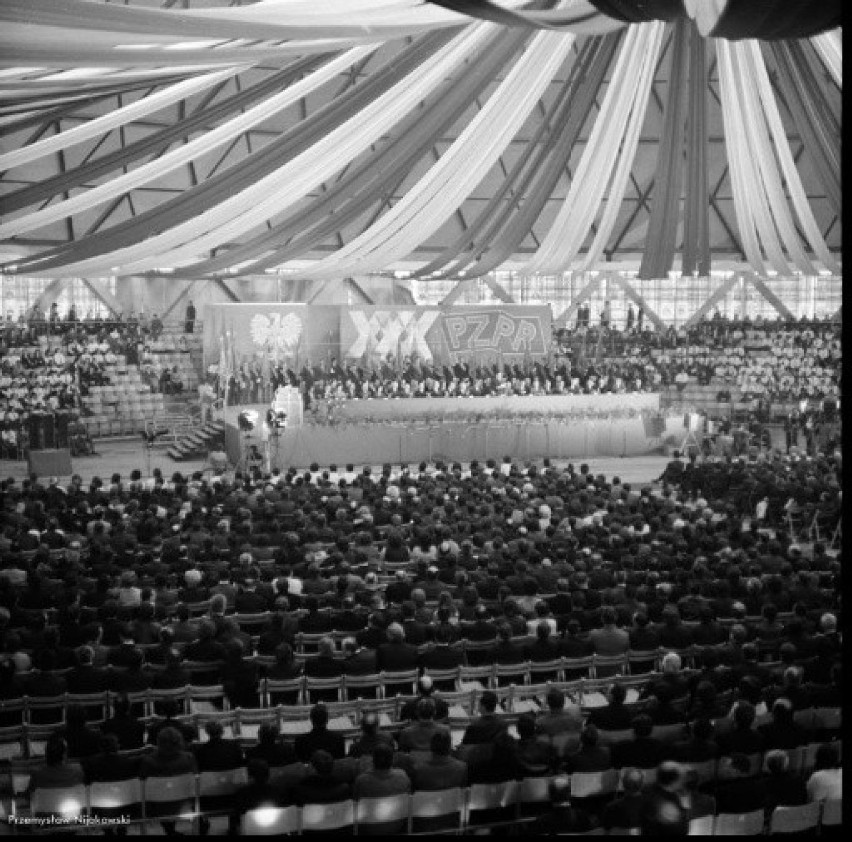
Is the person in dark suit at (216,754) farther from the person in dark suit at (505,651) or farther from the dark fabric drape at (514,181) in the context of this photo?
the dark fabric drape at (514,181)

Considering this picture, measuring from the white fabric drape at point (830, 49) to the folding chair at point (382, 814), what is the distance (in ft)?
24.9

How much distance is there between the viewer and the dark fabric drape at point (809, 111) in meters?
11.2

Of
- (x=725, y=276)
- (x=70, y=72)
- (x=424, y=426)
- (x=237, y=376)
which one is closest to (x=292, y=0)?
(x=70, y=72)

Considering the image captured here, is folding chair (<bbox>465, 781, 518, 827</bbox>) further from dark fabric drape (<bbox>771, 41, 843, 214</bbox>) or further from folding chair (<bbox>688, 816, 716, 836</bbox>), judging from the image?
dark fabric drape (<bbox>771, 41, 843, 214</bbox>)

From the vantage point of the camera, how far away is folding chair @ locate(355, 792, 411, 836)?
6512mm

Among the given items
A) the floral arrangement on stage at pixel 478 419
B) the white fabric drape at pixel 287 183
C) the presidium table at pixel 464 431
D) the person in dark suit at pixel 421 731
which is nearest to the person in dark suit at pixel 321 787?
the person in dark suit at pixel 421 731

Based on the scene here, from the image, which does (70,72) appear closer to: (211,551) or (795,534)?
(211,551)

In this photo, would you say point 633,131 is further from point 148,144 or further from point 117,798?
point 117,798

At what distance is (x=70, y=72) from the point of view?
33.2 ft

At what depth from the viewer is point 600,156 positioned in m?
13.7

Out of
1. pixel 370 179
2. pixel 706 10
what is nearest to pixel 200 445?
pixel 370 179

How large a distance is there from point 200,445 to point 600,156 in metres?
12.3

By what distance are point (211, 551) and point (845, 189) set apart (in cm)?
778

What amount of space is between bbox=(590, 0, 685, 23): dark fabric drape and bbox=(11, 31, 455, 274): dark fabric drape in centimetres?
289
